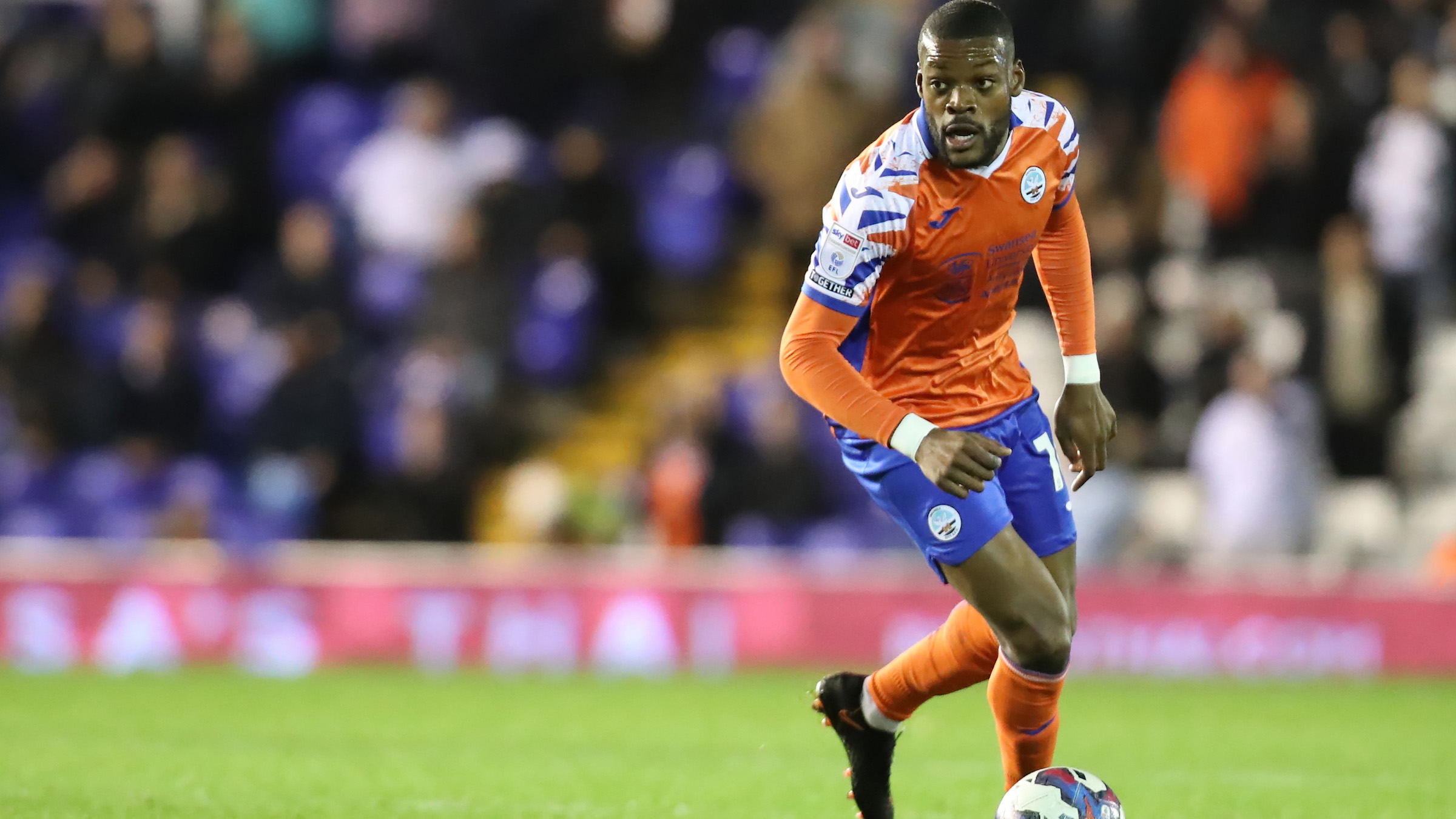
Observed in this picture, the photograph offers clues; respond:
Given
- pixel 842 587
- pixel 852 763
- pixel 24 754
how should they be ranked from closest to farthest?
1. pixel 852 763
2. pixel 24 754
3. pixel 842 587

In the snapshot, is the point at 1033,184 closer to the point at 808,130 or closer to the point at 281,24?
the point at 808,130

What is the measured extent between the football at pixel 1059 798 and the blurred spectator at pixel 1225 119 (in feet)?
27.5

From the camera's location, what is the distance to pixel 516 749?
26.0ft

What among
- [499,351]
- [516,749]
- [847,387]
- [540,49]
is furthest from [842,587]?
[847,387]

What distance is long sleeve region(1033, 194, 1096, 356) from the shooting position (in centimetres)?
557

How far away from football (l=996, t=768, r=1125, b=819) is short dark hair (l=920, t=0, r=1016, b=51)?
6.21ft

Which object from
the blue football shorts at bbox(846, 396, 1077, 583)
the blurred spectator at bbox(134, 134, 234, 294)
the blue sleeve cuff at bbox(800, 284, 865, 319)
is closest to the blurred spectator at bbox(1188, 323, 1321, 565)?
the blue football shorts at bbox(846, 396, 1077, 583)

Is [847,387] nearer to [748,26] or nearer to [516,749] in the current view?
[516,749]

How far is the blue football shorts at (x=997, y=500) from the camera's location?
515 centimetres

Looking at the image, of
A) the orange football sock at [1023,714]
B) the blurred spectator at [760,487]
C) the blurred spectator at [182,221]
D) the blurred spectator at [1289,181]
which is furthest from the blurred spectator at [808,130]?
the orange football sock at [1023,714]

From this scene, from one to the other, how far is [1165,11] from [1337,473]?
335cm

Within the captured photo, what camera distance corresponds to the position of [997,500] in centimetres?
521

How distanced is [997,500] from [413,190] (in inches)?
337

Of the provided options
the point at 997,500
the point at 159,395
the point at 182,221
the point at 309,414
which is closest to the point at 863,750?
the point at 997,500
